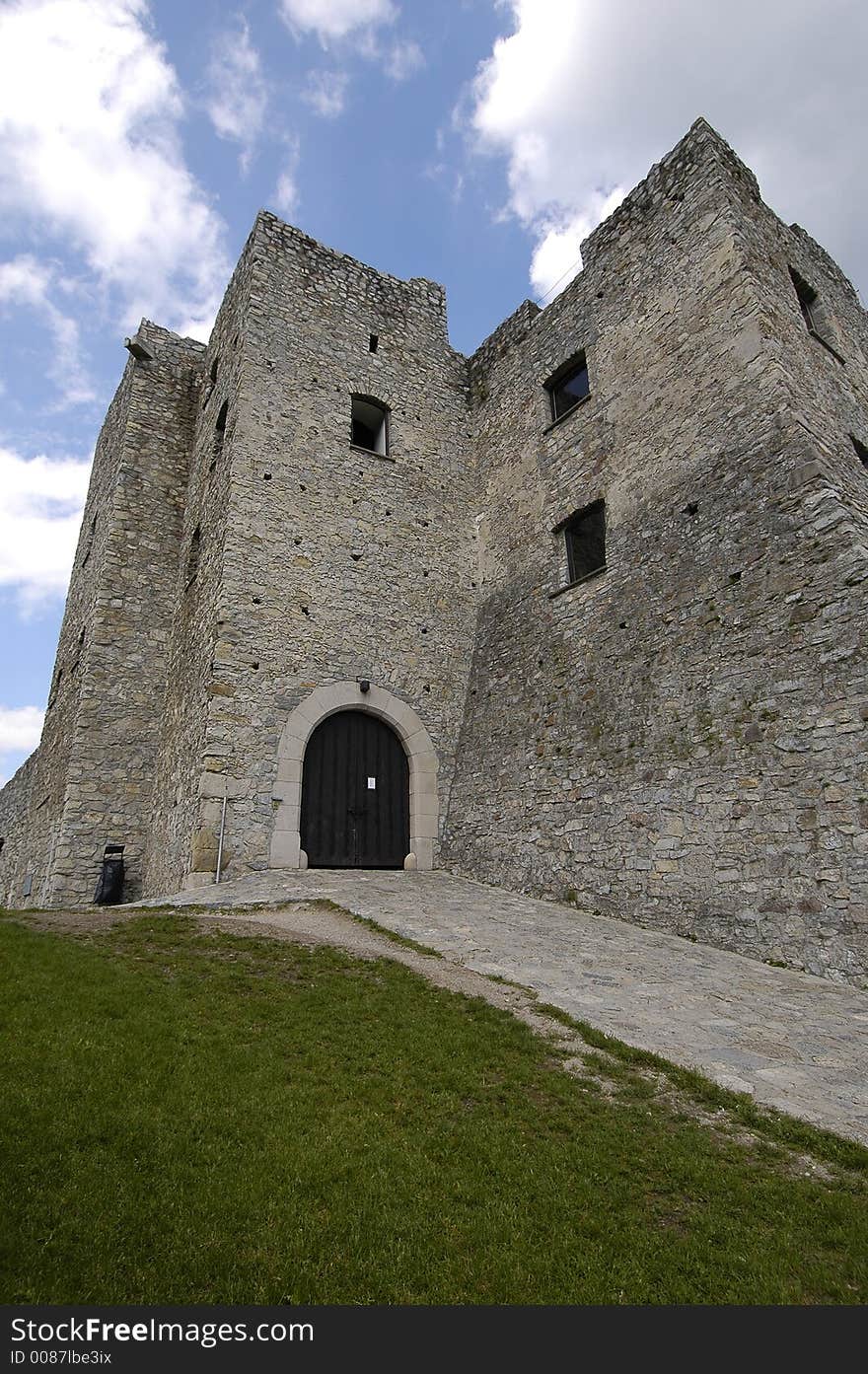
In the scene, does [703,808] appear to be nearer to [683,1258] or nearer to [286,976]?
[286,976]

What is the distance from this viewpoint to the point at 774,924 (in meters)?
7.04

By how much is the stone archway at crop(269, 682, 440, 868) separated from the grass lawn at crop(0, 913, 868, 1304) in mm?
5786

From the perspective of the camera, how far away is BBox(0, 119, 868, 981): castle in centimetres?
783

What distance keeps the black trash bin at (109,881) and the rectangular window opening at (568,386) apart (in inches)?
449

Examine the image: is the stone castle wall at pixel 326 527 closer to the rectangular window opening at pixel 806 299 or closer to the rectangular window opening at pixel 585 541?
the rectangular window opening at pixel 585 541

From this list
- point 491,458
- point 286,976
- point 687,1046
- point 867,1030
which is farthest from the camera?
point 491,458

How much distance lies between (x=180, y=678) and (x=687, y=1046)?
414 inches

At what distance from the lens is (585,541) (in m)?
12.7

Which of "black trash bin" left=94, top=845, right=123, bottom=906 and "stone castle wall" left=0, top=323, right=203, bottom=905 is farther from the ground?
"stone castle wall" left=0, top=323, right=203, bottom=905

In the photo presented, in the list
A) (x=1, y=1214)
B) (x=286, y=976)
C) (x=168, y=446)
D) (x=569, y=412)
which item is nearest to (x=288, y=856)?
(x=286, y=976)

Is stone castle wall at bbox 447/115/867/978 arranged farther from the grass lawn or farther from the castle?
the grass lawn

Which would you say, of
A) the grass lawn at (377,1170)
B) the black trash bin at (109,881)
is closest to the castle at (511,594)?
the black trash bin at (109,881)

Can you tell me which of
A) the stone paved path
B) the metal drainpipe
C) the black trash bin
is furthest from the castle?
the stone paved path

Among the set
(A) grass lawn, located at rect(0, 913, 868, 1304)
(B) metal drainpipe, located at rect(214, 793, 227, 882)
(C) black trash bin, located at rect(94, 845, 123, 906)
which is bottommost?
(A) grass lawn, located at rect(0, 913, 868, 1304)
